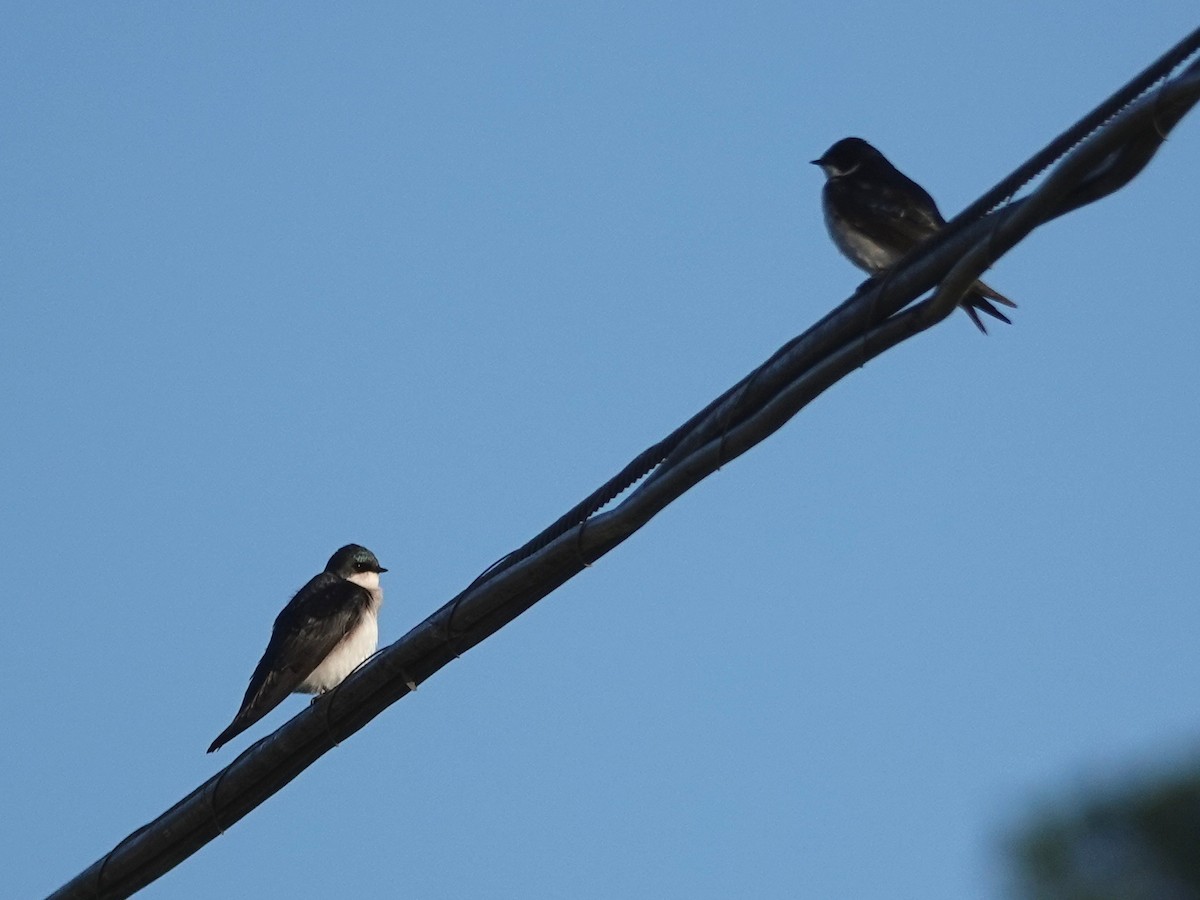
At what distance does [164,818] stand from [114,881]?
1.32 feet

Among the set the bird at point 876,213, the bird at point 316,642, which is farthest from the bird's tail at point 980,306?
the bird at point 316,642

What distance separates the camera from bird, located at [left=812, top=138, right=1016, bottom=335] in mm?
9148

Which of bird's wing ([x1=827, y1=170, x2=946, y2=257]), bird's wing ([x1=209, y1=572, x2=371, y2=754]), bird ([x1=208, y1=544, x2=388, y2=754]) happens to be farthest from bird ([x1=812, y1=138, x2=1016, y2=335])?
bird's wing ([x1=209, y1=572, x2=371, y2=754])

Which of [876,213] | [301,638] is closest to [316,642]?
[301,638]

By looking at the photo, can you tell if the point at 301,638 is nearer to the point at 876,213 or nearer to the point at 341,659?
the point at 341,659

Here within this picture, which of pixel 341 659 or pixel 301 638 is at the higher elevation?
pixel 301 638

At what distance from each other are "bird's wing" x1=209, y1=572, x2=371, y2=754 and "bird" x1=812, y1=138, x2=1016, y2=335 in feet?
16.6

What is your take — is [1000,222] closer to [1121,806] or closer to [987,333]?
[987,333]

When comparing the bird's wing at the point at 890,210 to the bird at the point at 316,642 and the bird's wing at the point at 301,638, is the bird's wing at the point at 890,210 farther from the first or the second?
the bird's wing at the point at 301,638

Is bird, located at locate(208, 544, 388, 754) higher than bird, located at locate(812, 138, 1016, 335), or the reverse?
bird, located at locate(208, 544, 388, 754)

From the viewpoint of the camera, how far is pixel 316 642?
12406 millimetres

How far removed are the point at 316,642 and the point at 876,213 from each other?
5.46m

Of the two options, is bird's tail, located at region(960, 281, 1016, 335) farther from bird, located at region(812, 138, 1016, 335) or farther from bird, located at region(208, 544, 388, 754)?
bird, located at region(208, 544, 388, 754)

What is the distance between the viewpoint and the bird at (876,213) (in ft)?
30.0
